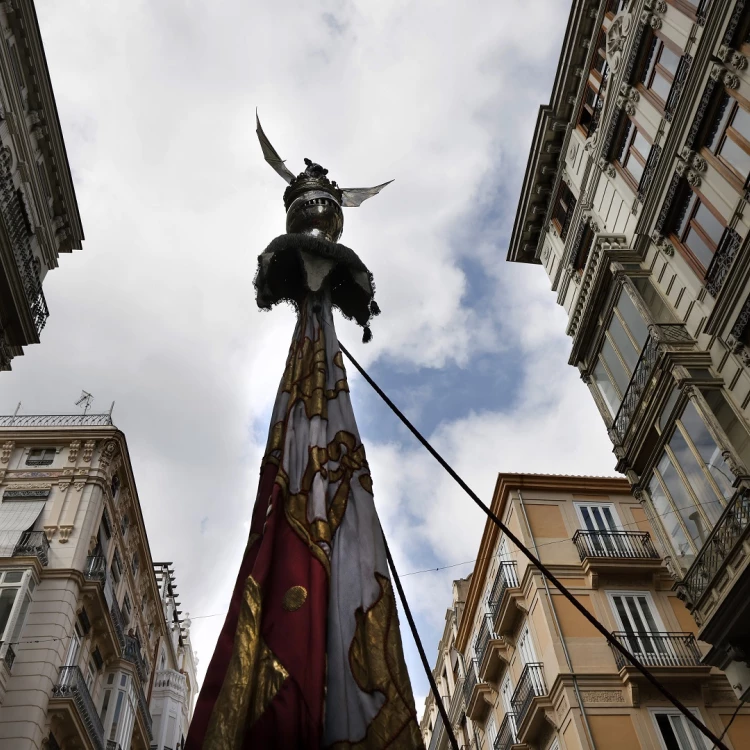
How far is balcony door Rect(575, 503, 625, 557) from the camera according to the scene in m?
21.9

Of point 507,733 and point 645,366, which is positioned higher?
point 645,366

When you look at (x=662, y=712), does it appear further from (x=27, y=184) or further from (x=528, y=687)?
(x=27, y=184)

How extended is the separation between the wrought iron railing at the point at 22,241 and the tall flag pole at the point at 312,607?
11607 millimetres

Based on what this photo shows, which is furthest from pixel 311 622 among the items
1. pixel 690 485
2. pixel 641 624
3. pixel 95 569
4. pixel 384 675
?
pixel 95 569

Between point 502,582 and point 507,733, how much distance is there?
4.44 meters

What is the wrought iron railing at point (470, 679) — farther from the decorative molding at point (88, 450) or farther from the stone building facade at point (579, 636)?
the decorative molding at point (88, 450)

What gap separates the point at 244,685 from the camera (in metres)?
2.37

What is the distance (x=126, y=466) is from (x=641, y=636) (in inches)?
707

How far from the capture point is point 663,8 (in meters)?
14.3

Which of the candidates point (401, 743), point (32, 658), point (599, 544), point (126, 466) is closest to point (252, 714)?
point (401, 743)

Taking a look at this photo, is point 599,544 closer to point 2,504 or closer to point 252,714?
point 2,504

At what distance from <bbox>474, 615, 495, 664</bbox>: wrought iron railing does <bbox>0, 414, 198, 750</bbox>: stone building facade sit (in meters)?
11.9

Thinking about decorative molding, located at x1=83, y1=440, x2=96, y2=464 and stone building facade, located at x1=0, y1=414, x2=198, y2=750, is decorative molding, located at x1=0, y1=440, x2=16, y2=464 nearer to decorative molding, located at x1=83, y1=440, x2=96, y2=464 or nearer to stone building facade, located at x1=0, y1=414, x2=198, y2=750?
stone building facade, located at x1=0, y1=414, x2=198, y2=750

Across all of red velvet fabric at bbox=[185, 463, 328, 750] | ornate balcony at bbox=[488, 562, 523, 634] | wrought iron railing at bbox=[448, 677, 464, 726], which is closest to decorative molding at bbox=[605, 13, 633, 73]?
ornate balcony at bbox=[488, 562, 523, 634]
